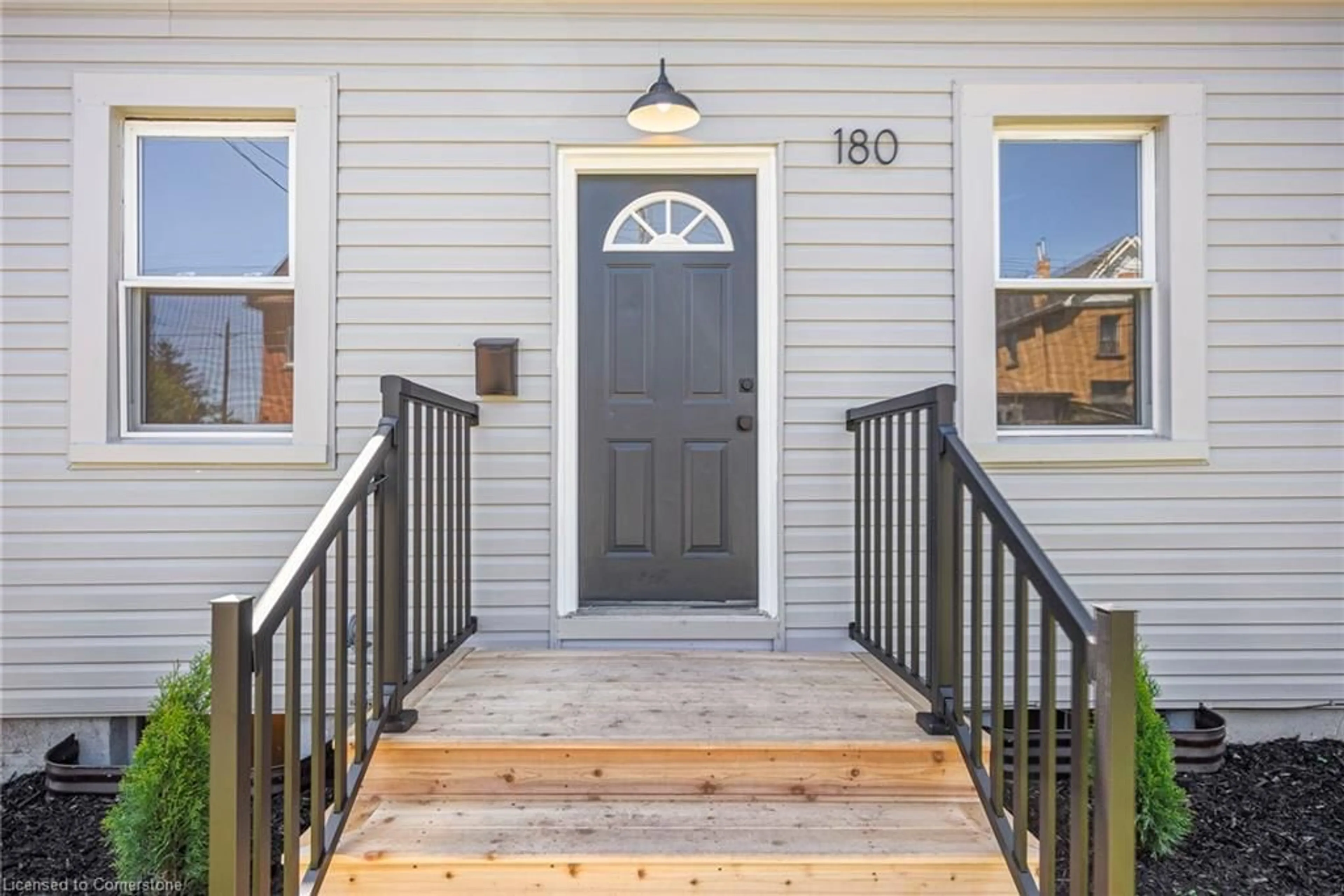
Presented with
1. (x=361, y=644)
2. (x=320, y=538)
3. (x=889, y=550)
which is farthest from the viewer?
(x=889, y=550)

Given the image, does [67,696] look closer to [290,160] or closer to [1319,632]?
[290,160]

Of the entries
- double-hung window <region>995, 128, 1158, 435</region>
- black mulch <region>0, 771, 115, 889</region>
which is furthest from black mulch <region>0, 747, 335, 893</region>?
double-hung window <region>995, 128, 1158, 435</region>

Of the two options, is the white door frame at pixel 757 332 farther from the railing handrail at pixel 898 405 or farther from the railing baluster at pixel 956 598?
the railing baluster at pixel 956 598

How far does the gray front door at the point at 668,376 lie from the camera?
3.21m

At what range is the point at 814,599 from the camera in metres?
3.12

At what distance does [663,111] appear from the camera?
291 cm

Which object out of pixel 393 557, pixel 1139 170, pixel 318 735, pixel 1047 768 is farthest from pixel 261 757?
pixel 1139 170

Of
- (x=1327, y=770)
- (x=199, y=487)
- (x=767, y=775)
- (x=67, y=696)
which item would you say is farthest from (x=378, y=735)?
(x=1327, y=770)

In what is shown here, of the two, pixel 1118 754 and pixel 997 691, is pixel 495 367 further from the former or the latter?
pixel 1118 754

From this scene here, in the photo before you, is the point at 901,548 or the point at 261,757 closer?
the point at 261,757

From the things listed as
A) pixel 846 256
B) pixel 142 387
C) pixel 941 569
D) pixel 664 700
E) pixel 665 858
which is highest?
pixel 846 256

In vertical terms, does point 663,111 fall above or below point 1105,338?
above

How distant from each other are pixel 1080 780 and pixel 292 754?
62.8 inches

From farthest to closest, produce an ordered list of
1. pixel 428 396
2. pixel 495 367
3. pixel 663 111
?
1. pixel 495 367
2. pixel 663 111
3. pixel 428 396
